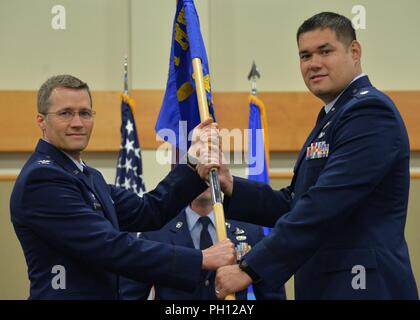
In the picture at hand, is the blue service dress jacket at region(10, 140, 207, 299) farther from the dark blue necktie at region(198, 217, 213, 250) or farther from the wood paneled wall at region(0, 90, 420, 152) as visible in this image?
the wood paneled wall at region(0, 90, 420, 152)

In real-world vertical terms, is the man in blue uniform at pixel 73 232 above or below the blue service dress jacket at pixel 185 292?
above

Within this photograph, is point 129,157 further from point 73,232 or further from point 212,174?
point 73,232

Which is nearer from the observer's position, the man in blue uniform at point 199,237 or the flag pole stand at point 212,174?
the flag pole stand at point 212,174

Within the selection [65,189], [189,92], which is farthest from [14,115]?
[65,189]

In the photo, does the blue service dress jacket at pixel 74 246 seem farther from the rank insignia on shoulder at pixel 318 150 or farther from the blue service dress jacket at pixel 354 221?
the rank insignia on shoulder at pixel 318 150

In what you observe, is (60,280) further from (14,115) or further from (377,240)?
(14,115)

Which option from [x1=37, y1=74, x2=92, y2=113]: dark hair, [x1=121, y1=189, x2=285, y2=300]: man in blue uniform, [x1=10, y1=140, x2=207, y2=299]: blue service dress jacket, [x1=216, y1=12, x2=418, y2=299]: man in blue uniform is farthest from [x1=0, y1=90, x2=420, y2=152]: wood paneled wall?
[x1=216, y1=12, x2=418, y2=299]: man in blue uniform

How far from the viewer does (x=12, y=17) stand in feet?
20.1

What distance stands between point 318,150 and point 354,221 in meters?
0.34

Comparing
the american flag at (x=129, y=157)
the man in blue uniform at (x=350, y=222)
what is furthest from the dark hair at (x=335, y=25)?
the american flag at (x=129, y=157)

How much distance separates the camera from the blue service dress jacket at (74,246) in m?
2.73

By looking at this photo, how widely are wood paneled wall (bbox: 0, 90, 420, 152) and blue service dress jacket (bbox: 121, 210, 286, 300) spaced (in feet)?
6.16

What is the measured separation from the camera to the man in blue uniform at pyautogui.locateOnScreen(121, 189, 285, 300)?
12.4 ft

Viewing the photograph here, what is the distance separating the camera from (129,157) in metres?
5.35
